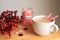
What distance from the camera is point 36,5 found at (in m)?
1.54

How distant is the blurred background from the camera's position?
1502mm

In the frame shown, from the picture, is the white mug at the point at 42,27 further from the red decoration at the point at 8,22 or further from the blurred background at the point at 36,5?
the blurred background at the point at 36,5

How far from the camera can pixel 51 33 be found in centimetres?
76

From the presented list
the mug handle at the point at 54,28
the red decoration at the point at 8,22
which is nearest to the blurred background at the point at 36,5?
the red decoration at the point at 8,22

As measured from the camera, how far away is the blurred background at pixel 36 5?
1.50 meters

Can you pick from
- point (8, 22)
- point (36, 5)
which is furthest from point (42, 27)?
point (36, 5)

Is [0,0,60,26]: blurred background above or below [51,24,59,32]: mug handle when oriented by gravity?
above

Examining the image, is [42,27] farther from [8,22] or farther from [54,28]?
[8,22]

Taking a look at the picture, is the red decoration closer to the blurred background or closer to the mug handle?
the mug handle

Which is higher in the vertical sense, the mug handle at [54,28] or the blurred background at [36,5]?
the blurred background at [36,5]

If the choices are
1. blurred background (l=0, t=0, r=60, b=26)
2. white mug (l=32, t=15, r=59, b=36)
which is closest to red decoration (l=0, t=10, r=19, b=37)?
white mug (l=32, t=15, r=59, b=36)

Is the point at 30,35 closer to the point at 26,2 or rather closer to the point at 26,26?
the point at 26,26

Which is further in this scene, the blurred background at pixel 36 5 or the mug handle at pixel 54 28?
the blurred background at pixel 36 5

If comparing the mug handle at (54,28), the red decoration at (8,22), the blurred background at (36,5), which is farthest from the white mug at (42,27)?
the blurred background at (36,5)
